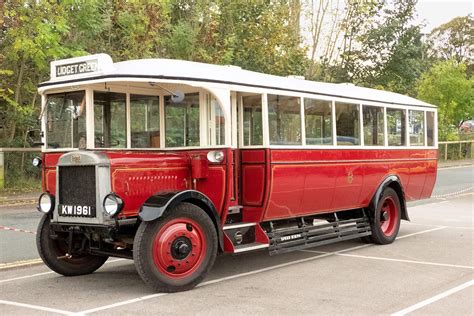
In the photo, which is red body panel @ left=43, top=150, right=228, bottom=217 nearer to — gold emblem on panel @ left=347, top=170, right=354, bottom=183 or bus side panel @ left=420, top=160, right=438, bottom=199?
gold emblem on panel @ left=347, top=170, right=354, bottom=183

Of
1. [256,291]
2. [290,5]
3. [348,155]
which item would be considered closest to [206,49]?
[290,5]

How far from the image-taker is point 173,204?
665 cm

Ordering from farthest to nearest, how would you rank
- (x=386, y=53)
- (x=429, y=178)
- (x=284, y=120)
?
1. (x=386, y=53)
2. (x=429, y=178)
3. (x=284, y=120)

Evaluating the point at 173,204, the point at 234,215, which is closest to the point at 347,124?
the point at 234,215

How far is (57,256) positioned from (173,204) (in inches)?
77.2

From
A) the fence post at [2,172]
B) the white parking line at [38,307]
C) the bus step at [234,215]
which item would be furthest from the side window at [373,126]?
the fence post at [2,172]

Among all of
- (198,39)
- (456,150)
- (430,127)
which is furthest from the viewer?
(456,150)

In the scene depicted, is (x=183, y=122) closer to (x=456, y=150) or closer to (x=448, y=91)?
(x=448, y=91)

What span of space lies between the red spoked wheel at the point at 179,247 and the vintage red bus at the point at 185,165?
0.04 feet

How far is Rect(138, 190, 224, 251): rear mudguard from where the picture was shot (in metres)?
6.47

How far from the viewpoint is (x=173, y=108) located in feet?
26.0

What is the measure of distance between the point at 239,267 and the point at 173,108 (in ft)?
7.87

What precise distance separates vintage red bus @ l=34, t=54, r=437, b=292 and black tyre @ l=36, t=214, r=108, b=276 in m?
0.01

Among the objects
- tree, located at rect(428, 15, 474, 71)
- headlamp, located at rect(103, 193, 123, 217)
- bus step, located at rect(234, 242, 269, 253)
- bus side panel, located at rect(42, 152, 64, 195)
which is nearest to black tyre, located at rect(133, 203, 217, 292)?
headlamp, located at rect(103, 193, 123, 217)
